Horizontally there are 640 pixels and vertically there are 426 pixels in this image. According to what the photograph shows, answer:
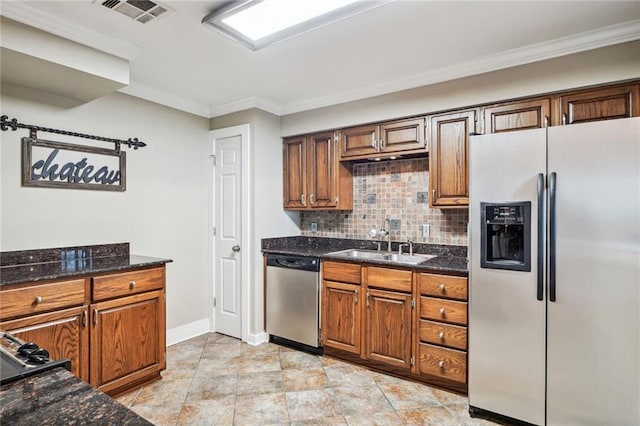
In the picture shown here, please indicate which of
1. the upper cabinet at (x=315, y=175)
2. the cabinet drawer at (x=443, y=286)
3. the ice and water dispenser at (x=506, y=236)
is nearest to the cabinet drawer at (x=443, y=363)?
the cabinet drawer at (x=443, y=286)

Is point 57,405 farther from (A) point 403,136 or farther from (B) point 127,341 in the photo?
(A) point 403,136

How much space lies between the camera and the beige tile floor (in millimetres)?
2266

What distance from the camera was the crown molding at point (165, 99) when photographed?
3.16 metres

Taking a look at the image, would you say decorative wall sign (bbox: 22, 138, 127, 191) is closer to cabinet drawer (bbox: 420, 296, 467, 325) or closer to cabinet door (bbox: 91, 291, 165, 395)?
cabinet door (bbox: 91, 291, 165, 395)

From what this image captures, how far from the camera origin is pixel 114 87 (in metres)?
2.54

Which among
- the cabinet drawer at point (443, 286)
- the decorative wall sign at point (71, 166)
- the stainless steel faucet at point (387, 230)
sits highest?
the decorative wall sign at point (71, 166)

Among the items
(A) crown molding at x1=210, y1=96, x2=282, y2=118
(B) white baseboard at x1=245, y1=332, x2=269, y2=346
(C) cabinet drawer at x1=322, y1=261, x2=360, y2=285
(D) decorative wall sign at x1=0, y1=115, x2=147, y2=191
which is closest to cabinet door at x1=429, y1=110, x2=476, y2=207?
(C) cabinet drawer at x1=322, y1=261, x2=360, y2=285

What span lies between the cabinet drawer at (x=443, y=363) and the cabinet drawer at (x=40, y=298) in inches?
94.2

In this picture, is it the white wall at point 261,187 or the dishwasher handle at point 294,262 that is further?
the white wall at point 261,187

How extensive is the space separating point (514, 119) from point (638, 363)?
1669mm

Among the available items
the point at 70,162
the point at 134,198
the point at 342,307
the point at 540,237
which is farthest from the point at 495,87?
the point at 70,162

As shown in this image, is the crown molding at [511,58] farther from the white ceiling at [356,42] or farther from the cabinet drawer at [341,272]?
the cabinet drawer at [341,272]

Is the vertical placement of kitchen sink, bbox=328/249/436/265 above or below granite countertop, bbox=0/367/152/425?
below

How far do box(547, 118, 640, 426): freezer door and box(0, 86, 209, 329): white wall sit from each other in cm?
317
